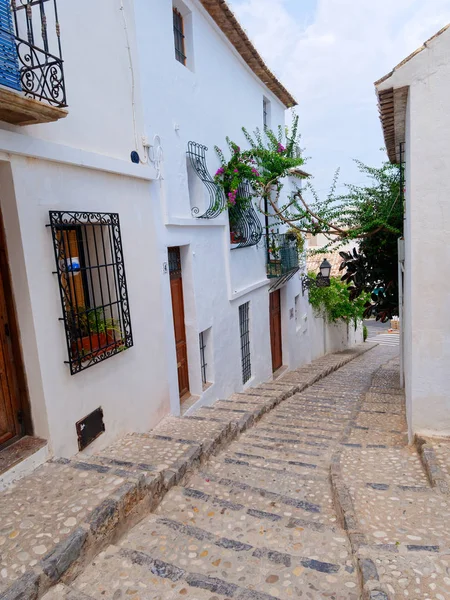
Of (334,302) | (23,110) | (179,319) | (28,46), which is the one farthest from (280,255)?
(23,110)

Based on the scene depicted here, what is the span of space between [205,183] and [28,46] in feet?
13.5

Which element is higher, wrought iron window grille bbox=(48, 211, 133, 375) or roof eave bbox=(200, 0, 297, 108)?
roof eave bbox=(200, 0, 297, 108)

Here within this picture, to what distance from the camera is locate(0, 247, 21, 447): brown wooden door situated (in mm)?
3805

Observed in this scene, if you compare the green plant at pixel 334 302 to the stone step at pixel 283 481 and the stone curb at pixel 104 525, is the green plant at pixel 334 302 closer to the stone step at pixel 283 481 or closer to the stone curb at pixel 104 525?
the stone step at pixel 283 481

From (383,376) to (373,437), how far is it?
219 inches

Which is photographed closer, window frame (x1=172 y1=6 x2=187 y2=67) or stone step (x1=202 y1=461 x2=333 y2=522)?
stone step (x1=202 y1=461 x2=333 y2=522)

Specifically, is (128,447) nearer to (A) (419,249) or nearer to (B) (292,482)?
(B) (292,482)

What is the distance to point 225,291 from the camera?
8445 millimetres

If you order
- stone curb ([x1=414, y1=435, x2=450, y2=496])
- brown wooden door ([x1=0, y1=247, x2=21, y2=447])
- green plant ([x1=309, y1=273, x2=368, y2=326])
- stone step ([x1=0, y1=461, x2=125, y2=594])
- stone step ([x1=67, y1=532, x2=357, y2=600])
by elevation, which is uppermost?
brown wooden door ([x1=0, y1=247, x2=21, y2=447])

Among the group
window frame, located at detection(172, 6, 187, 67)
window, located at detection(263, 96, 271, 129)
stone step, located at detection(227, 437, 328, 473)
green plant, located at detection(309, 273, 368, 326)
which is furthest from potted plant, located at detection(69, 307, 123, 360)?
green plant, located at detection(309, 273, 368, 326)

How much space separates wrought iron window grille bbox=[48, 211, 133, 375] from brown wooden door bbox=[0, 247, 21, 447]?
0.47 m

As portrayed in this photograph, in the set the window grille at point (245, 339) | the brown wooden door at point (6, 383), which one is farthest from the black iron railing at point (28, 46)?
the window grille at point (245, 339)

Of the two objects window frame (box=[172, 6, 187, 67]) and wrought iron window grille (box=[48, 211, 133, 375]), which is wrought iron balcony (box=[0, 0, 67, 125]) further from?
window frame (box=[172, 6, 187, 67])

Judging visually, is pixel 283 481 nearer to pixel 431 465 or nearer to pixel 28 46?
pixel 431 465
